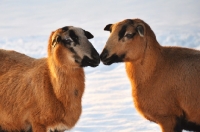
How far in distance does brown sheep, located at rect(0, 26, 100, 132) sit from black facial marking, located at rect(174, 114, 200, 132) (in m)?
2.54

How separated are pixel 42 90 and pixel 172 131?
3.46m

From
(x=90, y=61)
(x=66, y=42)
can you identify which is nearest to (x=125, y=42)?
(x=90, y=61)

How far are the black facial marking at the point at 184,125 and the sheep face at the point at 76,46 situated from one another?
273 cm

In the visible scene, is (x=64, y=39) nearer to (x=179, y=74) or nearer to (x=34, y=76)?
(x=34, y=76)

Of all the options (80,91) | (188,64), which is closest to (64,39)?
(80,91)

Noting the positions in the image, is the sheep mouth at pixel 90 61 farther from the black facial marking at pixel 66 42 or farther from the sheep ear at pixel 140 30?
the sheep ear at pixel 140 30

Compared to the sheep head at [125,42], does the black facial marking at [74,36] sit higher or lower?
higher

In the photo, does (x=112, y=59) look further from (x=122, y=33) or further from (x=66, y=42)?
(x=66, y=42)

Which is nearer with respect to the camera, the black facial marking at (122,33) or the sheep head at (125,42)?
the sheep head at (125,42)

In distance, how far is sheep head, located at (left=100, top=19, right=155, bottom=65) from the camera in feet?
47.7

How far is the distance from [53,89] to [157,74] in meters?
2.81

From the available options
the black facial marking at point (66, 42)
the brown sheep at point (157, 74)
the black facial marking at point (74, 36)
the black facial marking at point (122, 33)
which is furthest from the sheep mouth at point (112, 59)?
the black facial marking at point (66, 42)

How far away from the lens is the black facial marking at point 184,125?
1471cm

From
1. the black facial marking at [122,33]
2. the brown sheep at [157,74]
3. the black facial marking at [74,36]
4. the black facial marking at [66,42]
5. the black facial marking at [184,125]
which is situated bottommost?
the black facial marking at [184,125]
